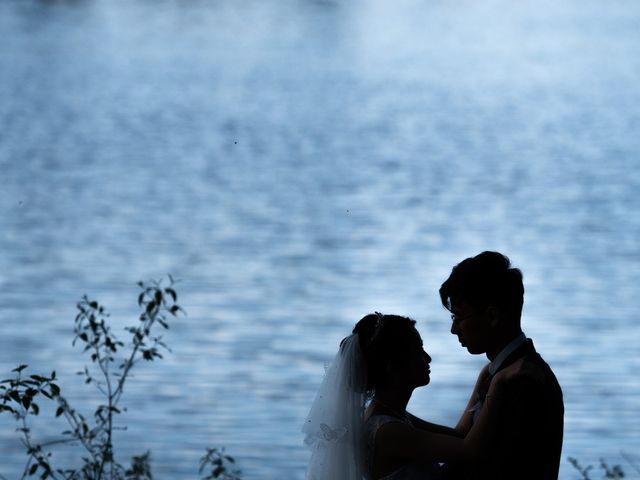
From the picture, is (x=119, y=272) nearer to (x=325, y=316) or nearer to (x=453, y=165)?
(x=325, y=316)

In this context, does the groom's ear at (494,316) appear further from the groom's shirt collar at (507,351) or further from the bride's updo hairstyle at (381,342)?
the bride's updo hairstyle at (381,342)

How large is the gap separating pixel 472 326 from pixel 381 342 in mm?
293

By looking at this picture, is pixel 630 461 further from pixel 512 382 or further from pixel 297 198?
pixel 297 198

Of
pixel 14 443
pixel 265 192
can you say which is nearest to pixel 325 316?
pixel 14 443

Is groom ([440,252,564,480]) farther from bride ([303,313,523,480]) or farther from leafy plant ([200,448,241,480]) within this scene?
leafy plant ([200,448,241,480])

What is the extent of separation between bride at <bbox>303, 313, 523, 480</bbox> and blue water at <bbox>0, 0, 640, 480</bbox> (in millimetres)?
2470

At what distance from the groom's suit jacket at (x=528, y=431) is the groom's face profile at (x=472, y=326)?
0.36 ft

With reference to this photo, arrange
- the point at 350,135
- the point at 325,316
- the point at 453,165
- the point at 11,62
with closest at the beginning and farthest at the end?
the point at 325,316, the point at 453,165, the point at 350,135, the point at 11,62

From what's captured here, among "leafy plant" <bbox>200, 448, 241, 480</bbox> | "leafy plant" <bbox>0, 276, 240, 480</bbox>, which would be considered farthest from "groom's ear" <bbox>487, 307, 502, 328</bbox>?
"leafy plant" <bbox>200, 448, 241, 480</bbox>

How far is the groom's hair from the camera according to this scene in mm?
2592

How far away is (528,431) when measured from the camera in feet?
8.21

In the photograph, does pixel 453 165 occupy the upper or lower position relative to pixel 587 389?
upper

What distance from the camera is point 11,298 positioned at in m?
8.27

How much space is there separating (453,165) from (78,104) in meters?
5.49
